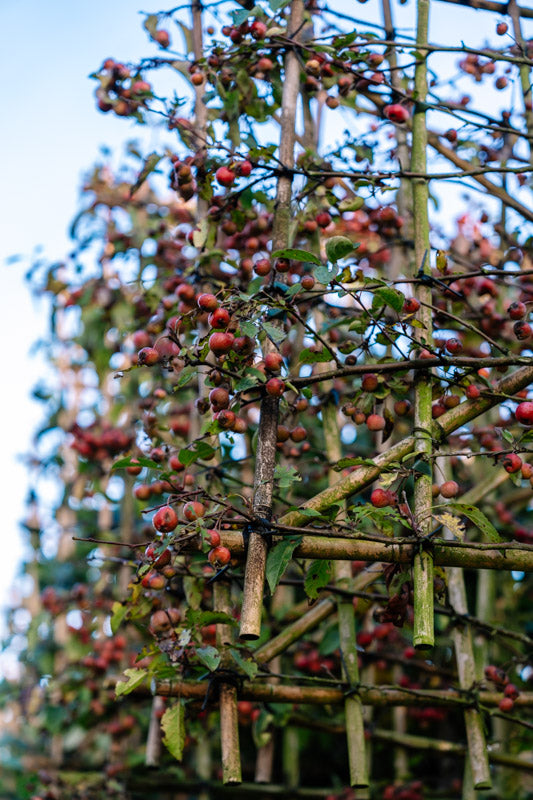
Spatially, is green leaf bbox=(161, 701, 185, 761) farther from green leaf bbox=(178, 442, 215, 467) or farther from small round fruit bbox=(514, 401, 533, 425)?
small round fruit bbox=(514, 401, 533, 425)

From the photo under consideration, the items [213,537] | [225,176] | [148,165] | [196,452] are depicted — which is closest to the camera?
[213,537]

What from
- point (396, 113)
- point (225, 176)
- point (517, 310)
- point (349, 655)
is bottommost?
point (349, 655)

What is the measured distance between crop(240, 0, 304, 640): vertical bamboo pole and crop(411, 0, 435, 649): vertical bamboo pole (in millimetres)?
391

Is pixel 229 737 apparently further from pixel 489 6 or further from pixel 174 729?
pixel 489 6

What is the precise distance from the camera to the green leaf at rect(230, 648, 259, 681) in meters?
2.47

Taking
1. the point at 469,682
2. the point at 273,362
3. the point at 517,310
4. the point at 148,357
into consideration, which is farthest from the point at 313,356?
the point at 469,682

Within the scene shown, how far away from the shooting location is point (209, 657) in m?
2.37

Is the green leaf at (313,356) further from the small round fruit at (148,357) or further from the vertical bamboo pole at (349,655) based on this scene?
the vertical bamboo pole at (349,655)

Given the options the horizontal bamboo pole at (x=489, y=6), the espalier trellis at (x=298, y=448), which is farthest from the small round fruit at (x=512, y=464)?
the horizontal bamboo pole at (x=489, y=6)

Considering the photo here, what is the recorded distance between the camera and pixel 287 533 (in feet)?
7.06

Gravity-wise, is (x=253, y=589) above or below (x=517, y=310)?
below

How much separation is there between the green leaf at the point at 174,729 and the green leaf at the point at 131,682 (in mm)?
134

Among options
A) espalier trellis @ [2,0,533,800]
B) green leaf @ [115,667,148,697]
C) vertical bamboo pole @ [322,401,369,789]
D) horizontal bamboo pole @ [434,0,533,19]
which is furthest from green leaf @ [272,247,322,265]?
horizontal bamboo pole @ [434,0,533,19]

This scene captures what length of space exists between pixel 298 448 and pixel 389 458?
1.26 m
